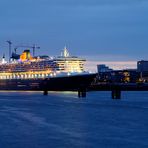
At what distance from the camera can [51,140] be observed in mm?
31844

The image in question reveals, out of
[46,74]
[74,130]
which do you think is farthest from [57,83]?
[74,130]

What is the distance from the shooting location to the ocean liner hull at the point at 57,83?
340 ft

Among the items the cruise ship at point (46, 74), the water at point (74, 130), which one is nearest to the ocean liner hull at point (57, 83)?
the cruise ship at point (46, 74)

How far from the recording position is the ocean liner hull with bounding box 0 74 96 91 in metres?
104

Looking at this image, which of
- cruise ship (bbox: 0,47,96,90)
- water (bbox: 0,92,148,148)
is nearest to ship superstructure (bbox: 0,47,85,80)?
cruise ship (bbox: 0,47,96,90)

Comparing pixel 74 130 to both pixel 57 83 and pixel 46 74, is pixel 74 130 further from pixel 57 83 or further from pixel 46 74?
pixel 46 74

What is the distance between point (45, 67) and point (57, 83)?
8.81 m

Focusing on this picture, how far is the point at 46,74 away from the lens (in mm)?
112125

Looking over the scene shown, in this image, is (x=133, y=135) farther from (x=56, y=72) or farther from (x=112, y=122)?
(x=56, y=72)

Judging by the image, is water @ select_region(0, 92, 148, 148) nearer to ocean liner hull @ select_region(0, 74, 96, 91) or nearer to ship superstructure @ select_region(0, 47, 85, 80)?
ocean liner hull @ select_region(0, 74, 96, 91)

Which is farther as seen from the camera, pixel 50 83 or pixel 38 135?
pixel 50 83

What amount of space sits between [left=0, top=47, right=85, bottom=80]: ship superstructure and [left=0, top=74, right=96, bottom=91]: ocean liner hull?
122cm

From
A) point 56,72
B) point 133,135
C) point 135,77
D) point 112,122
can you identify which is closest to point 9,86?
point 56,72

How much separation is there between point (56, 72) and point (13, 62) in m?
18.1
